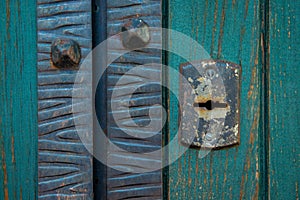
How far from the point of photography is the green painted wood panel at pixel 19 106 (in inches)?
26.3

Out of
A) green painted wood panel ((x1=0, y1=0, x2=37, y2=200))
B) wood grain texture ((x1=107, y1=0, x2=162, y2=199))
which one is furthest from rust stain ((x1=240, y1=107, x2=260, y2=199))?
green painted wood panel ((x1=0, y1=0, x2=37, y2=200))

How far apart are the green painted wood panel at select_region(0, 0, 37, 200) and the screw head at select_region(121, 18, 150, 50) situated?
17 centimetres

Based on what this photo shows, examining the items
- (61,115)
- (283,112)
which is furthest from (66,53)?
(283,112)

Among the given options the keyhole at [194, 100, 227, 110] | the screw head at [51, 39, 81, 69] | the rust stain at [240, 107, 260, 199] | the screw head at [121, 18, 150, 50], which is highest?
the screw head at [121, 18, 150, 50]

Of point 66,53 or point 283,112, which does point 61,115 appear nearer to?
point 66,53

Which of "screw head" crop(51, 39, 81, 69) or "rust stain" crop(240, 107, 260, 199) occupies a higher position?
"screw head" crop(51, 39, 81, 69)

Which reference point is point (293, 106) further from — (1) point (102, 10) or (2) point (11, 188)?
(2) point (11, 188)

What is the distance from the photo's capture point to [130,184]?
0.62 meters

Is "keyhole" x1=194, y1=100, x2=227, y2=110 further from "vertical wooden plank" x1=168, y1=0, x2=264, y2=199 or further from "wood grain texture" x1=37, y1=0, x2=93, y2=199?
"wood grain texture" x1=37, y1=0, x2=93, y2=199

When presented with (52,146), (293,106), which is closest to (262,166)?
(293,106)

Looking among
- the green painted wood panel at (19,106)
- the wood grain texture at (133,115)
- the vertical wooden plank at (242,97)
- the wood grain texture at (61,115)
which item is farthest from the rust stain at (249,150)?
the green painted wood panel at (19,106)

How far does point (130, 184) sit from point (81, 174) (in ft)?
0.26

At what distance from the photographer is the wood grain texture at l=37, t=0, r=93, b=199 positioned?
618 millimetres

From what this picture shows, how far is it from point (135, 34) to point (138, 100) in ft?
0.34
